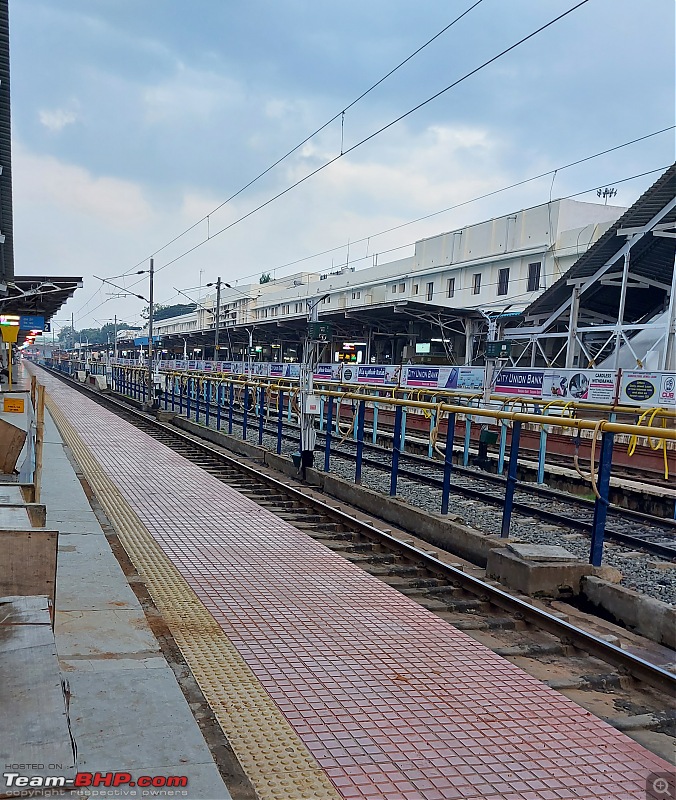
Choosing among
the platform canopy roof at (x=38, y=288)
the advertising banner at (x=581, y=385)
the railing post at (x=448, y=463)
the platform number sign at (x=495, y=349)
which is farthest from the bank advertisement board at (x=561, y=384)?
the platform canopy roof at (x=38, y=288)

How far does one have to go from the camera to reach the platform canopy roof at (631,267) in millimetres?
21562

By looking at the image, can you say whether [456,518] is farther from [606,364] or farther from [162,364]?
[162,364]

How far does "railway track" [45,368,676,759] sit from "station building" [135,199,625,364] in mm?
16374

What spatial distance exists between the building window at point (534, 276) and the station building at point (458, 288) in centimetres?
5

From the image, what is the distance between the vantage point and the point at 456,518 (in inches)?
307

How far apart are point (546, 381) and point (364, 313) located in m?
14.0

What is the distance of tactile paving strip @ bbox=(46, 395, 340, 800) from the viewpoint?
9.19 feet

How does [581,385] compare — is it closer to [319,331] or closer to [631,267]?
[319,331]

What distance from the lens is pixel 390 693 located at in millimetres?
3705

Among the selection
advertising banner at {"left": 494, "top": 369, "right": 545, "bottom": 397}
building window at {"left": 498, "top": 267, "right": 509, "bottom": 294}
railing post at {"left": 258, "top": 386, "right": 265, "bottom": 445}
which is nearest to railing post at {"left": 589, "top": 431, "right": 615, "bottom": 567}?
railing post at {"left": 258, "top": 386, "right": 265, "bottom": 445}

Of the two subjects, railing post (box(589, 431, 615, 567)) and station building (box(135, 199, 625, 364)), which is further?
station building (box(135, 199, 625, 364))

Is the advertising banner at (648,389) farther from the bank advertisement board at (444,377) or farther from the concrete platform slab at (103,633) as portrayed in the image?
the concrete platform slab at (103,633)

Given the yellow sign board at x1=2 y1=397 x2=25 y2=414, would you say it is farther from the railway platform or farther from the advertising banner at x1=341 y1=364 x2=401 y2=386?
the advertising banner at x1=341 y1=364 x2=401 y2=386

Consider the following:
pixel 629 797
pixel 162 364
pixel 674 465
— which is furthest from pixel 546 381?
pixel 162 364
